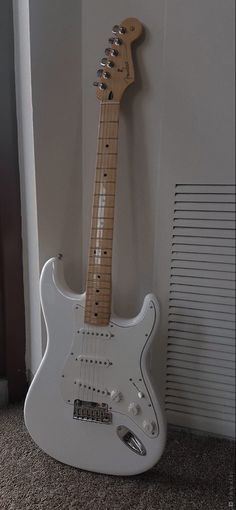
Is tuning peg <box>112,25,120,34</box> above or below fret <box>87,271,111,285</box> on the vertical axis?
above

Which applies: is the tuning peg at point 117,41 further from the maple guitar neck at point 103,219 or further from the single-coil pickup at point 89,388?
the single-coil pickup at point 89,388

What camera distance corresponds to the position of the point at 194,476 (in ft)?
2.83

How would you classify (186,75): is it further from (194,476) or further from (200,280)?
(194,476)

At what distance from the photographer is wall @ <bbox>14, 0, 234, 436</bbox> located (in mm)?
801

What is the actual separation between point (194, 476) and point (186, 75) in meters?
1.08

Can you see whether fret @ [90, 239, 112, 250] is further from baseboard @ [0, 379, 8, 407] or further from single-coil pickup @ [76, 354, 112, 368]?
baseboard @ [0, 379, 8, 407]

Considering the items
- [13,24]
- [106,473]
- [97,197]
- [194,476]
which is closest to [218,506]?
[194,476]

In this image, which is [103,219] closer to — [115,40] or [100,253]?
[100,253]

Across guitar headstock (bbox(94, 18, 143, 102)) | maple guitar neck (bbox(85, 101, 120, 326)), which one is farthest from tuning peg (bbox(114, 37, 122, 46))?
maple guitar neck (bbox(85, 101, 120, 326))

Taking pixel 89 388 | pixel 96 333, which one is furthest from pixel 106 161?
pixel 89 388

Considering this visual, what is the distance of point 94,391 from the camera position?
84 centimetres

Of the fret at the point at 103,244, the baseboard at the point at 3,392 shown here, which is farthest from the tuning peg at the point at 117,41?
the baseboard at the point at 3,392

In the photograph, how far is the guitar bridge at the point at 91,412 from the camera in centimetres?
83

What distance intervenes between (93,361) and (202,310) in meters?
0.34
